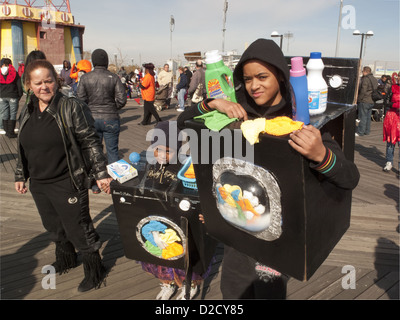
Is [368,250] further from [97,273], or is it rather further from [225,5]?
[225,5]

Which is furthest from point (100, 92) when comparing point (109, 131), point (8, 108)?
point (8, 108)

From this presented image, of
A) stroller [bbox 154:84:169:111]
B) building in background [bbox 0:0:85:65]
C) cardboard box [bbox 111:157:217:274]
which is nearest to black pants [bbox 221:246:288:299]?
cardboard box [bbox 111:157:217:274]

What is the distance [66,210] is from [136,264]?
1.01 m

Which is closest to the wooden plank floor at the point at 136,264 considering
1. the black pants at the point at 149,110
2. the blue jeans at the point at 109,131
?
the blue jeans at the point at 109,131

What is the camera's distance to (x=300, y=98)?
1.30 m

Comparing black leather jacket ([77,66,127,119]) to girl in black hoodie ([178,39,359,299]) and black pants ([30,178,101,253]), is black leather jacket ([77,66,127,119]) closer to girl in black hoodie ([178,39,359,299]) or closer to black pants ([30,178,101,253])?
black pants ([30,178,101,253])

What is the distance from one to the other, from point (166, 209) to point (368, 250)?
2.54m

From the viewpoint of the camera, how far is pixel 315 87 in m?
1.46

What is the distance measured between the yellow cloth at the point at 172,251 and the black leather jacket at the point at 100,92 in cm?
315

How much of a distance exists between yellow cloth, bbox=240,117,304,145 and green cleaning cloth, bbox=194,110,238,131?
0.42 ft

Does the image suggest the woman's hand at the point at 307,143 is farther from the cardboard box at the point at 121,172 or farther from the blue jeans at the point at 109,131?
the blue jeans at the point at 109,131

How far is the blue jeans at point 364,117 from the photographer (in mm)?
9223

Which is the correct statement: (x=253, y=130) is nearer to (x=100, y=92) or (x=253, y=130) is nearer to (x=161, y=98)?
(x=100, y=92)
